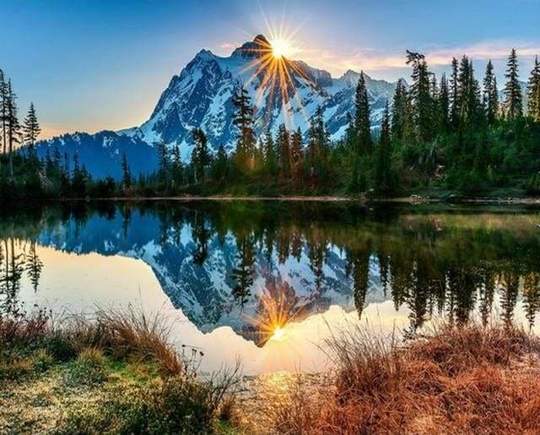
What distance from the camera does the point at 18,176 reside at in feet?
338

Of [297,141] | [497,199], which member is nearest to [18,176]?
[297,141]

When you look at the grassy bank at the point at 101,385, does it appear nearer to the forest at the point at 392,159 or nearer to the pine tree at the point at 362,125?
the forest at the point at 392,159

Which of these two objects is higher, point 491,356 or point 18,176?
point 18,176

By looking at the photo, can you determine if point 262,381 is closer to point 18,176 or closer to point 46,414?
point 46,414

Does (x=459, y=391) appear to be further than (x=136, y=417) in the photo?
Yes

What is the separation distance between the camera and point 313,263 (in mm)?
29453

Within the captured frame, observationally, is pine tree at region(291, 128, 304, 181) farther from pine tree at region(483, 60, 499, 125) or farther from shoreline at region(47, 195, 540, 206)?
pine tree at region(483, 60, 499, 125)

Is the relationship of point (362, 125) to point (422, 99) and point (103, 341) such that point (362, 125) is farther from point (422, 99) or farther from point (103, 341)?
point (103, 341)

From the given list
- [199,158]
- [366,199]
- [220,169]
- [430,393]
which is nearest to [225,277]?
[430,393]

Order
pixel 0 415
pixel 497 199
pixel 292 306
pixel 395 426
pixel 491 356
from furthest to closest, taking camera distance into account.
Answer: pixel 497 199 < pixel 292 306 < pixel 491 356 < pixel 0 415 < pixel 395 426

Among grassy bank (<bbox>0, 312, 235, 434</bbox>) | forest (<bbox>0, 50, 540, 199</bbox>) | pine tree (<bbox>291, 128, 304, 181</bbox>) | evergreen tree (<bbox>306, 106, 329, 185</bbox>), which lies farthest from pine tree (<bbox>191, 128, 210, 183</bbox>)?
grassy bank (<bbox>0, 312, 235, 434</bbox>)

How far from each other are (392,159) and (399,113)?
24.1 m

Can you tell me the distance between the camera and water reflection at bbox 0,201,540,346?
63.0 feet

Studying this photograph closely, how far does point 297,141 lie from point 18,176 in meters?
61.3
